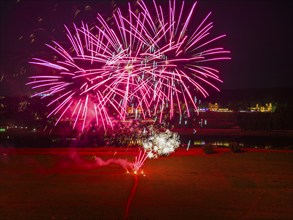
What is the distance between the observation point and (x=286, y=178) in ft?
44.1

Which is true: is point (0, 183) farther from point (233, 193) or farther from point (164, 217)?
point (233, 193)

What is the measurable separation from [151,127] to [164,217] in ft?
40.6

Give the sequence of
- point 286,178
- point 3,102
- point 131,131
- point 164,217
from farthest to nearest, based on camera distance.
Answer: point 3,102 → point 131,131 → point 286,178 → point 164,217

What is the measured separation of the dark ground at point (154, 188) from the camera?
9.21 metres

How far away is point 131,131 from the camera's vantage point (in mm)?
22984

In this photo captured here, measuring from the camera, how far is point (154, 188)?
463 inches

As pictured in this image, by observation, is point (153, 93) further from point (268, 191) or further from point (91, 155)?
point (268, 191)

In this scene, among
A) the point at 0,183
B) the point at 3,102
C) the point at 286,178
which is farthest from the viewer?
the point at 3,102

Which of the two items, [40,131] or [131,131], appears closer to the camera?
[131,131]

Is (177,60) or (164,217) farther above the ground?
(177,60)

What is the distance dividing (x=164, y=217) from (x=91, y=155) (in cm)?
1069

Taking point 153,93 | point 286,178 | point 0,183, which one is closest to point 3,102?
point 153,93

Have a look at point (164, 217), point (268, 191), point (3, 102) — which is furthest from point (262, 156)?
point (3, 102)

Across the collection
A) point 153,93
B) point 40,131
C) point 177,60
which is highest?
point 177,60
